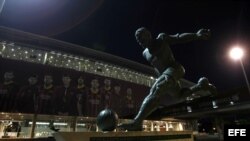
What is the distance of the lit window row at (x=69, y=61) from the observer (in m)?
27.6

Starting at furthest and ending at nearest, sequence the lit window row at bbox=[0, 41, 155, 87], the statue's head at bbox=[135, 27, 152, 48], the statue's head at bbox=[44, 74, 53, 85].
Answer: the statue's head at bbox=[44, 74, 53, 85] < the lit window row at bbox=[0, 41, 155, 87] < the statue's head at bbox=[135, 27, 152, 48]

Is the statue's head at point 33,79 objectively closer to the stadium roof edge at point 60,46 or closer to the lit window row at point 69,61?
the lit window row at point 69,61

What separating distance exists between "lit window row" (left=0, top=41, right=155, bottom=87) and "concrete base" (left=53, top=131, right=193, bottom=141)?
90.9 feet

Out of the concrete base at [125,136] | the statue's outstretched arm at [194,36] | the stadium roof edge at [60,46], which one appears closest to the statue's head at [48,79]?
the stadium roof edge at [60,46]

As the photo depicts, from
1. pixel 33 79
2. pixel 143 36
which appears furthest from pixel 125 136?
pixel 33 79

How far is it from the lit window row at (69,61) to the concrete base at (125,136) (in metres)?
27.7

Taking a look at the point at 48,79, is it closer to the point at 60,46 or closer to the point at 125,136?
the point at 60,46

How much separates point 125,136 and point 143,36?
76.7 inches

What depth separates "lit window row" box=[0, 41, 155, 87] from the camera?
27.6m

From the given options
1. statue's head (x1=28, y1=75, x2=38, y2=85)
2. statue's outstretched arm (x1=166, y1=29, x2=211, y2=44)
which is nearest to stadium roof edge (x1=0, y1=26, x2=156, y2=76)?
statue's head (x1=28, y1=75, x2=38, y2=85)

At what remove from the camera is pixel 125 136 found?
3682mm

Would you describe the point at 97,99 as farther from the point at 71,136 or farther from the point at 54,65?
the point at 71,136

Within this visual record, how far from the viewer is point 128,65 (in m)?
38.6

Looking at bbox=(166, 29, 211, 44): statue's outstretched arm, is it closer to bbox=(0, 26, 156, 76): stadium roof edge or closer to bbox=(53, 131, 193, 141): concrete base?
bbox=(53, 131, 193, 141): concrete base
